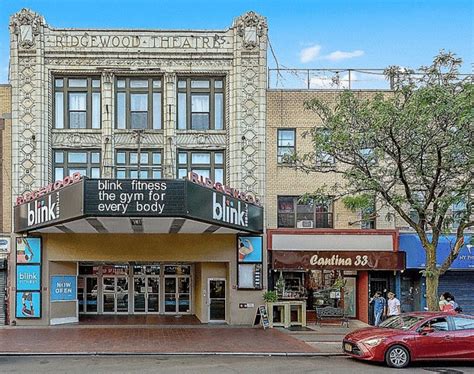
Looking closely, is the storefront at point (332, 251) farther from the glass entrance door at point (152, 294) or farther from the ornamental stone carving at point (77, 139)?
the ornamental stone carving at point (77, 139)

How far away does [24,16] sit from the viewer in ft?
89.7

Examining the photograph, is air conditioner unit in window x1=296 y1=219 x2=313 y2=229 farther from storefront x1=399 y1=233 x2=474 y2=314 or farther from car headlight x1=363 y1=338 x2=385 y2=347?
car headlight x1=363 y1=338 x2=385 y2=347

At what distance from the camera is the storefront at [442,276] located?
27.0 m

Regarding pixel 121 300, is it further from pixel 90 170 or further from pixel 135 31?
pixel 135 31

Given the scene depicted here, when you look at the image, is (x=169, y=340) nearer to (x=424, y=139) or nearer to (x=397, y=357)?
(x=397, y=357)

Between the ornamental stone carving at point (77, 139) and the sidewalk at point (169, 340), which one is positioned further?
the ornamental stone carving at point (77, 139)

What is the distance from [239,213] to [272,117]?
524 cm

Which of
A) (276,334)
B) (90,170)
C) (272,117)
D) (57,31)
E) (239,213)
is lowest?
(276,334)

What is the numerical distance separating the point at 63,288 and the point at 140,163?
6.13 m

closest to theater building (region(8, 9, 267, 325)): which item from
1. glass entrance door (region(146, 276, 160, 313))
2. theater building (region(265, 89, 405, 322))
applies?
theater building (region(265, 89, 405, 322))

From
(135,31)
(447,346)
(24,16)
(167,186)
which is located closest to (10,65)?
(24,16)

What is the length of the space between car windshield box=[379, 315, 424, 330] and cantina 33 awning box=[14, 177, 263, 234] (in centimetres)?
733

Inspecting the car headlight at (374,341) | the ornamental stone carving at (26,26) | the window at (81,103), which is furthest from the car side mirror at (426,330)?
the ornamental stone carving at (26,26)

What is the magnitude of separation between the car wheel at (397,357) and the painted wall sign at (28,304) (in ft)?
50.9
